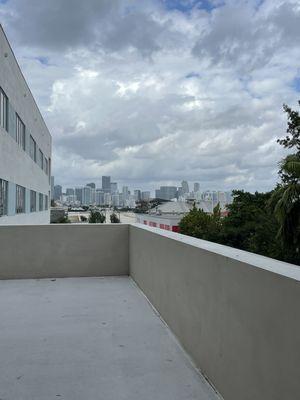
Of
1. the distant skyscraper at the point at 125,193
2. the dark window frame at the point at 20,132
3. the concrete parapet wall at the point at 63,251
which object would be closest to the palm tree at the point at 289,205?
the concrete parapet wall at the point at 63,251

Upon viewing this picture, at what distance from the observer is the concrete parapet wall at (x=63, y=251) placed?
22.3 ft

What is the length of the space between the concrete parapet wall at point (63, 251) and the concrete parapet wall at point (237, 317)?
3.00 m

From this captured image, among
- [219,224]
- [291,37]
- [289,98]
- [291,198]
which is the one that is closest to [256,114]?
[289,98]

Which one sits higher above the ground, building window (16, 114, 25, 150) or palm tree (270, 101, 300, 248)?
building window (16, 114, 25, 150)

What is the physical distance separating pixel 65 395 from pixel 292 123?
71.9 feet

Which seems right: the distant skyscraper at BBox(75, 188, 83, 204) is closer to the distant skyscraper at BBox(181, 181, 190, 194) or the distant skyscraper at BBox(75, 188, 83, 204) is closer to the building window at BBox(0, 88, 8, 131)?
the distant skyscraper at BBox(181, 181, 190, 194)

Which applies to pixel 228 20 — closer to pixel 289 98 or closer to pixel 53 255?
pixel 53 255

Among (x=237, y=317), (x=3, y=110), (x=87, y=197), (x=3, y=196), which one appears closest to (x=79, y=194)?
(x=87, y=197)

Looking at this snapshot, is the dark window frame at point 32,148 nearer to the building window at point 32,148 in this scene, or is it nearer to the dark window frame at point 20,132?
the building window at point 32,148

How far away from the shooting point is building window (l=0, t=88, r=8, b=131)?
14.7m

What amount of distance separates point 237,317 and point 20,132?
19.0 meters

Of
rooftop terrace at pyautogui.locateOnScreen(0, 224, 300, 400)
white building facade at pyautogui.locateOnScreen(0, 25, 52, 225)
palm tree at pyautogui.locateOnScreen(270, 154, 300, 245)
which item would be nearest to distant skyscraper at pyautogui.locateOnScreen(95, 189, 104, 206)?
white building facade at pyautogui.locateOnScreen(0, 25, 52, 225)

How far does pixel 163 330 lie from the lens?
4.18 meters

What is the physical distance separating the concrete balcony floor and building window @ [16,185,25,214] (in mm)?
13983
